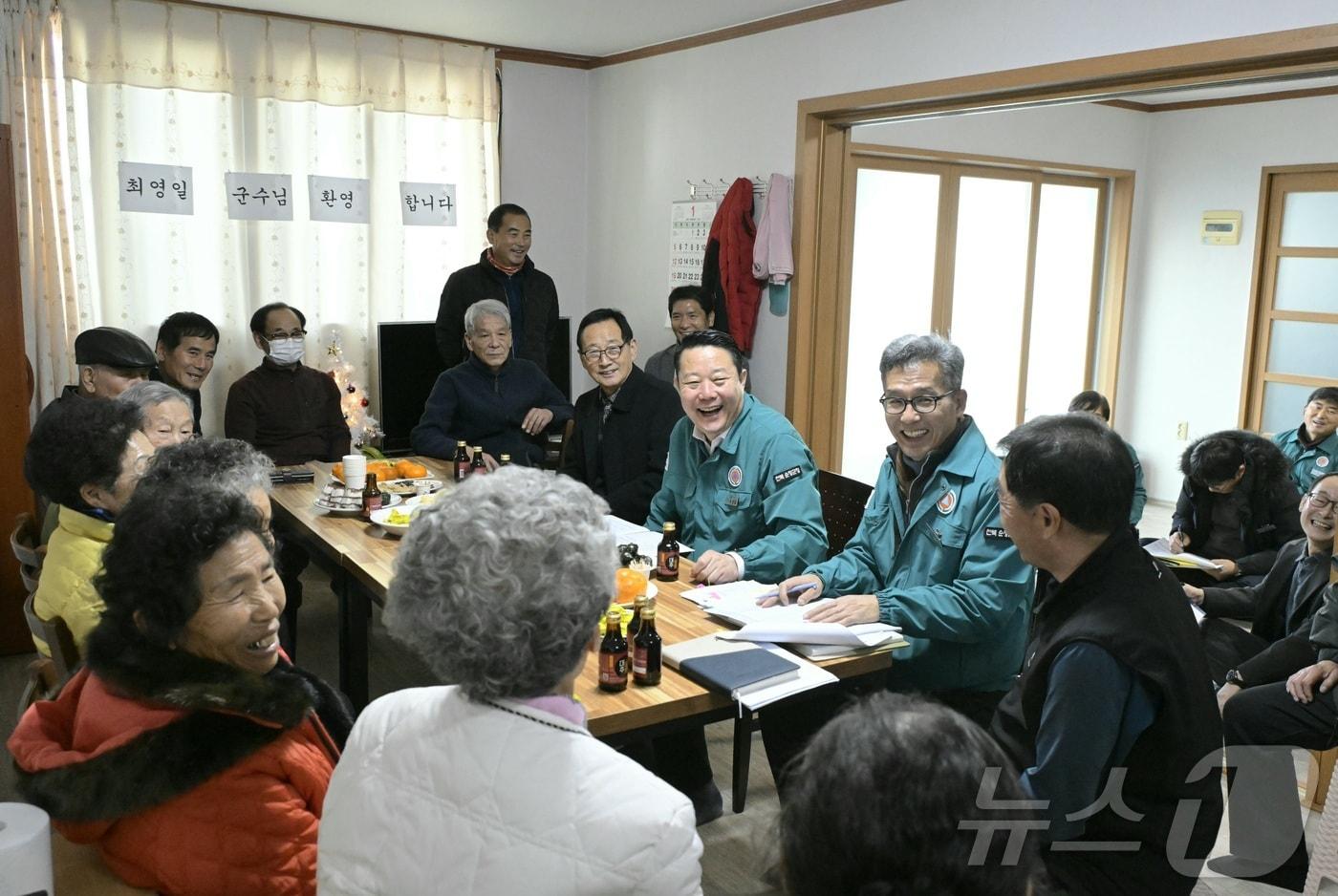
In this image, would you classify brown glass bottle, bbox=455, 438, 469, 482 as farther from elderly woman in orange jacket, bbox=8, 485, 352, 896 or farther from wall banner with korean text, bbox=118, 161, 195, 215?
wall banner with korean text, bbox=118, 161, 195, 215

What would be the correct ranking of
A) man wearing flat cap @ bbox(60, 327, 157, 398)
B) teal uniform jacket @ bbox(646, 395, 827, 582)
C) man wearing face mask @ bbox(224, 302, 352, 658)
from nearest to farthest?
teal uniform jacket @ bbox(646, 395, 827, 582) < man wearing flat cap @ bbox(60, 327, 157, 398) < man wearing face mask @ bbox(224, 302, 352, 658)

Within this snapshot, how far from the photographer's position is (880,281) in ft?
20.7

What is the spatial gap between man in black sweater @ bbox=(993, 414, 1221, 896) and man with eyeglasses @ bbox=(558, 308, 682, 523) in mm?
2047

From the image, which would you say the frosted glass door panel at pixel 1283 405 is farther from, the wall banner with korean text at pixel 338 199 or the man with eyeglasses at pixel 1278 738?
the wall banner with korean text at pixel 338 199

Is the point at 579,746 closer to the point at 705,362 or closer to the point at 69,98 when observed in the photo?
the point at 705,362

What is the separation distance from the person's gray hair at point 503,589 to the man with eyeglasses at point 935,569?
1.19m

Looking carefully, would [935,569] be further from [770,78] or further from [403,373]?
[403,373]

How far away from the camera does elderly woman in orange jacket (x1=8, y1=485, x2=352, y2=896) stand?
1335mm

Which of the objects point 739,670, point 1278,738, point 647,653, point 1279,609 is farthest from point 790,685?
point 1279,609

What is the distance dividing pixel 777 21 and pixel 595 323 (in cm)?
212

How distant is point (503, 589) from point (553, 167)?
5.42 m

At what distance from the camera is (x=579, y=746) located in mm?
1115

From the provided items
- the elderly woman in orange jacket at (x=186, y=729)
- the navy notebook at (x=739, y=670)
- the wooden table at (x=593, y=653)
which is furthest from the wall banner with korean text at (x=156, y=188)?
the navy notebook at (x=739, y=670)

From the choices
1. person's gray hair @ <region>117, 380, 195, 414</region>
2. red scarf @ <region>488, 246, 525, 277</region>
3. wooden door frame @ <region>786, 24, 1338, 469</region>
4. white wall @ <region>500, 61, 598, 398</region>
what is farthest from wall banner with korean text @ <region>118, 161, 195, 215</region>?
wooden door frame @ <region>786, 24, 1338, 469</region>
